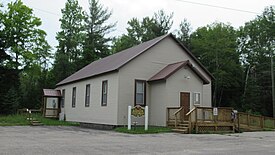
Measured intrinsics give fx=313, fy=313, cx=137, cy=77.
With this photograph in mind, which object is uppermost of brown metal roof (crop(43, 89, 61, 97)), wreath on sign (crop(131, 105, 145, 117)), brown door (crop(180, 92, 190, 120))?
brown metal roof (crop(43, 89, 61, 97))

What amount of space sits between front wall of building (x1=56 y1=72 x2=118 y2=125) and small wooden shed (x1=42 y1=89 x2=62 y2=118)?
1.55 meters

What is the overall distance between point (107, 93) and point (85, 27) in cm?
3149

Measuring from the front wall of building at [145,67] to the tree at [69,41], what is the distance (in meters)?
24.5

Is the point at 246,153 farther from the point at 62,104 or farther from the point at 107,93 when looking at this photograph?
the point at 62,104

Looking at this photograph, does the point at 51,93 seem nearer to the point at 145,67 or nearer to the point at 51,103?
the point at 51,103

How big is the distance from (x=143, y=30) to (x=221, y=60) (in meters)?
16.4

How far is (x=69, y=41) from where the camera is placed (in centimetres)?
4841

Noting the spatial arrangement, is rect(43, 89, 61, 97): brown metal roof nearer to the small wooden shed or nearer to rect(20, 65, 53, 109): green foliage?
the small wooden shed

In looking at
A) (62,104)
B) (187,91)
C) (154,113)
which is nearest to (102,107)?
(154,113)

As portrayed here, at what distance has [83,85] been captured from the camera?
2800 cm

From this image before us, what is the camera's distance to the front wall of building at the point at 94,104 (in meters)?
22.3

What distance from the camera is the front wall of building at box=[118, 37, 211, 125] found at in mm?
21953

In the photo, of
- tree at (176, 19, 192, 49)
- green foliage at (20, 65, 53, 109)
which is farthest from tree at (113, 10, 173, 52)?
green foliage at (20, 65, 53, 109)

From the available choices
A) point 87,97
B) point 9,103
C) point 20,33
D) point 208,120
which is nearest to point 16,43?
point 20,33
